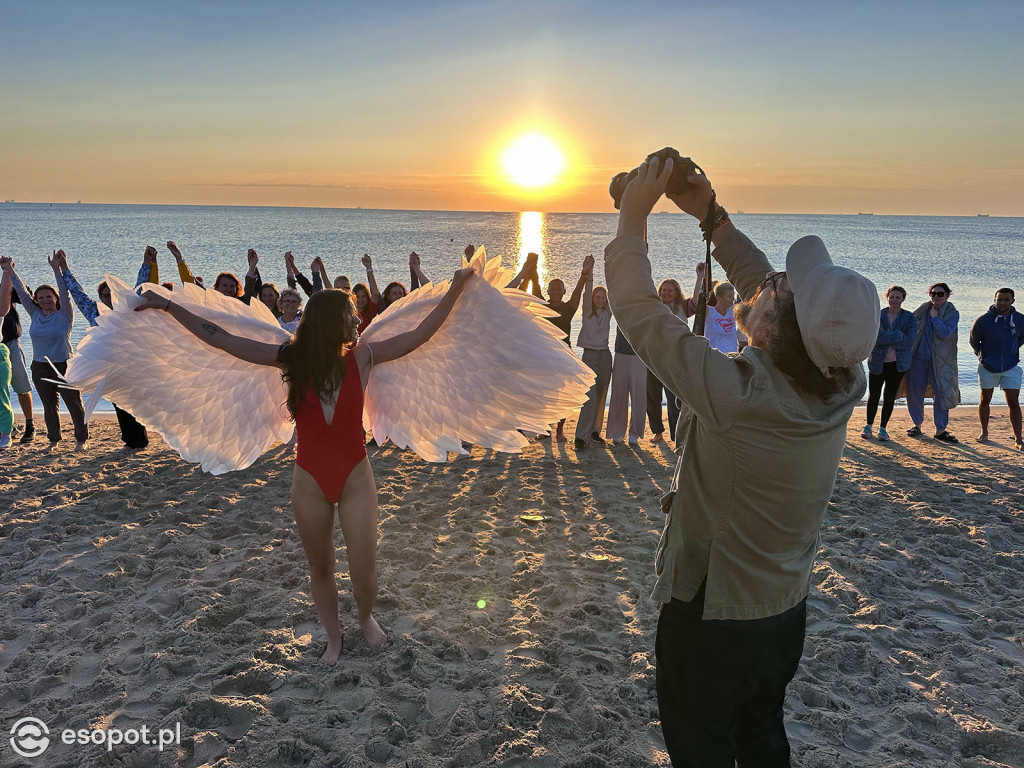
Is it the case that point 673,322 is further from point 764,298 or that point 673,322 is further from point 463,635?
point 463,635

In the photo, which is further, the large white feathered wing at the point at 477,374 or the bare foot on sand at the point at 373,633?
the bare foot on sand at the point at 373,633

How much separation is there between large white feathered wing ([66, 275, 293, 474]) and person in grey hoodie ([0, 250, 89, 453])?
4.91 m

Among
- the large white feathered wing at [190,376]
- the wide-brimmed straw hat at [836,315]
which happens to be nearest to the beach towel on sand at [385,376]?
the large white feathered wing at [190,376]

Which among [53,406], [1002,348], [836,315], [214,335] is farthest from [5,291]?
[1002,348]

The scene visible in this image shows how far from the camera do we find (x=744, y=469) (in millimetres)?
1667

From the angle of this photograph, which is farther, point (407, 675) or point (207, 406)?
point (207, 406)

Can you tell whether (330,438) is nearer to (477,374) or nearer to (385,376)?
(385,376)

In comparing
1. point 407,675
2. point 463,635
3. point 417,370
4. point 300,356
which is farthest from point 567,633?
point 300,356

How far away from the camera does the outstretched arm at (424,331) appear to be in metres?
3.34

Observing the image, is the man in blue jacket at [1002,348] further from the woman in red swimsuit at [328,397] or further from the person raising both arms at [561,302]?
the woman in red swimsuit at [328,397]

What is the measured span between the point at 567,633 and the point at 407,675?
3.39 feet

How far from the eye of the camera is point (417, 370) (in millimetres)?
3844

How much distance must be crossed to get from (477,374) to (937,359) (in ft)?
26.6

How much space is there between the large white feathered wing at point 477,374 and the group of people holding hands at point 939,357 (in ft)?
22.2
